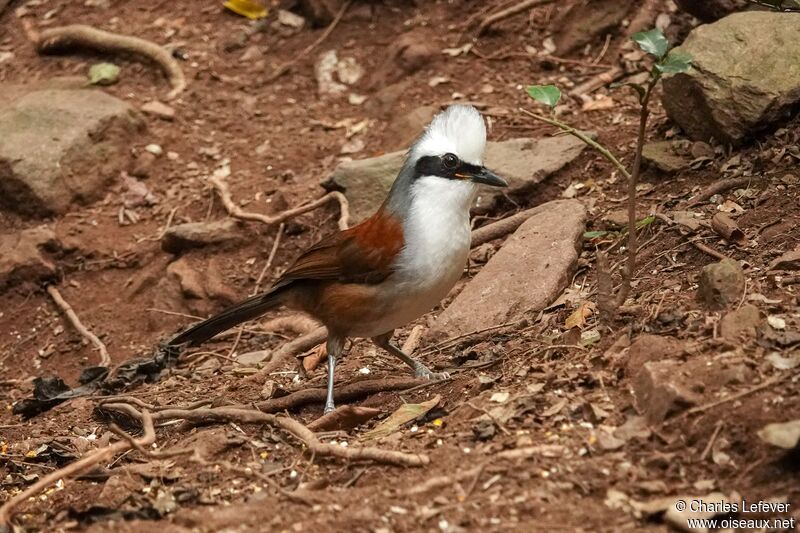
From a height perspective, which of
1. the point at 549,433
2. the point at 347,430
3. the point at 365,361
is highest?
the point at 549,433

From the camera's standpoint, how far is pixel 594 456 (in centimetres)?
388

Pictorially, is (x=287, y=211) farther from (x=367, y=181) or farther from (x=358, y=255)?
(x=358, y=255)

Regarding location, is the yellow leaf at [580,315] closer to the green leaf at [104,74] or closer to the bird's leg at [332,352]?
the bird's leg at [332,352]

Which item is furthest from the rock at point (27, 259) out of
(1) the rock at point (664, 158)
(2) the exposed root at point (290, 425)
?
(1) the rock at point (664, 158)

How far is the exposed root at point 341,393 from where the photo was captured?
5.29 meters

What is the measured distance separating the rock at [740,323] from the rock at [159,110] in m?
A: 5.75

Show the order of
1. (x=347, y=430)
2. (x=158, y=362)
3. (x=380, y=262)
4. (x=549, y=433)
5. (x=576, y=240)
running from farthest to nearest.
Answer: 1. (x=158, y=362)
2. (x=576, y=240)
3. (x=380, y=262)
4. (x=347, y=430)
5. (x=549, y=433)

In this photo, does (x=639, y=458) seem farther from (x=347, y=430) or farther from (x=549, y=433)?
(x=347, y=430)

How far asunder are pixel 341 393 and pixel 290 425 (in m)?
0.66

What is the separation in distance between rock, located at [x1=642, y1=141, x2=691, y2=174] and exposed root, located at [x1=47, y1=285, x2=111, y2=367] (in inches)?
150

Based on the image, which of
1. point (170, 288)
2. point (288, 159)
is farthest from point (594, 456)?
point (288, 159)

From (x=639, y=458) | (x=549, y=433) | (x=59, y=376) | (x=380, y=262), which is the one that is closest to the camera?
(x=639, y=458)

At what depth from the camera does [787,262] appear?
16.1ft

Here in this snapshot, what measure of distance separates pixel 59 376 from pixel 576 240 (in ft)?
11.9
